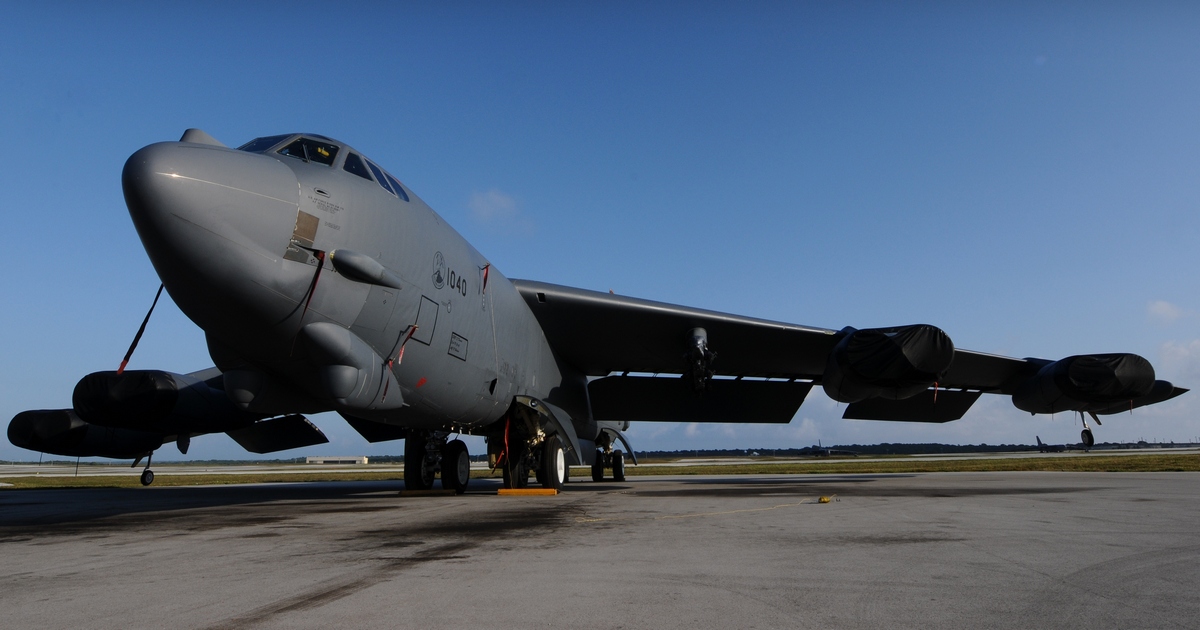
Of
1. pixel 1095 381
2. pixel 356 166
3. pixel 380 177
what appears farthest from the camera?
pixel 1095 381

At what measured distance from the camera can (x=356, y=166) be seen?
28.0 feet

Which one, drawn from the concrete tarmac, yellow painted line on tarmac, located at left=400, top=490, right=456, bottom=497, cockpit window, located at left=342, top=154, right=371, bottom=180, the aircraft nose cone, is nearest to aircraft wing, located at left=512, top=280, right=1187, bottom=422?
yellow painted line on tarmac, located at left=400, top=490, right=456, bottom=497

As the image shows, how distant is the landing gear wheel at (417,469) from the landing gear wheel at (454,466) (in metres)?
0.33

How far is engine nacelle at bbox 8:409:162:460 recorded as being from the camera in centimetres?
1870

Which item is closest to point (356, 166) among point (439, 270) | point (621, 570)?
point (439, 270)

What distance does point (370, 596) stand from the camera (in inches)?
140

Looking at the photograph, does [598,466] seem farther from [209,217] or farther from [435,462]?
[209,217]

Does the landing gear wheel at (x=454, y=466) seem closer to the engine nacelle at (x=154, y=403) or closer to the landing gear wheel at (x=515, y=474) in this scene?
the landing gear wheel at (x=515, y=474)

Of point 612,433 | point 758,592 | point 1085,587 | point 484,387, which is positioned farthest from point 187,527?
point 612,433

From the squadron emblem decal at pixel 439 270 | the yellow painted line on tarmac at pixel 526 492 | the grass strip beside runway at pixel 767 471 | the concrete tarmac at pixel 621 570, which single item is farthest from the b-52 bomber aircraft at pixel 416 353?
the grass strip beside runway at pixel 767 471

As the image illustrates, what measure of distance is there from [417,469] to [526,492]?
2293mm

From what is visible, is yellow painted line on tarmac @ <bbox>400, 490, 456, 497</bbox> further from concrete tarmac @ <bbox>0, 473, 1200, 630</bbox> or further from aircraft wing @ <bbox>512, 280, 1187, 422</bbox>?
concrete tarmac @ <bbox>0, 473, 1200, 630</bbox>

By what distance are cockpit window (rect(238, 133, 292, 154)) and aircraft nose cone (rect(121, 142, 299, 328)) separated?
75cm

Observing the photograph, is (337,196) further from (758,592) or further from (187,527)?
(758,592)
